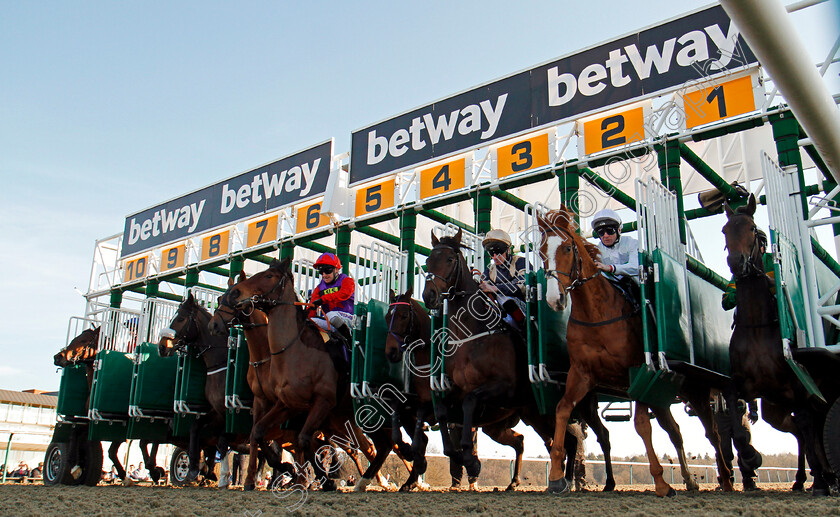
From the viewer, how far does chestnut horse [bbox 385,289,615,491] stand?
706 centimetres

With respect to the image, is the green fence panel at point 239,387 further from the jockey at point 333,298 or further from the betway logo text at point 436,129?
the betway logo text at point 436,129

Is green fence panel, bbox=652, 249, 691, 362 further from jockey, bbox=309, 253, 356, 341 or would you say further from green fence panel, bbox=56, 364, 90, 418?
green fence panel, bbox=56, 364, 90, 418

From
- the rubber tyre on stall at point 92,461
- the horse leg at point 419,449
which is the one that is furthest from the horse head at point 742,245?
the rubber tyre on stall at point 92,461

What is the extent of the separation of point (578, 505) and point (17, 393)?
35.2 m

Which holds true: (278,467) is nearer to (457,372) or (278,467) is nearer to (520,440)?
(457,372)

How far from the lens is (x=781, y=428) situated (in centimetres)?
683

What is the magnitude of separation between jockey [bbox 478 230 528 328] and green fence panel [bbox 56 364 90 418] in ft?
23.5

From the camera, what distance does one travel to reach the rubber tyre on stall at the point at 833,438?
496cm

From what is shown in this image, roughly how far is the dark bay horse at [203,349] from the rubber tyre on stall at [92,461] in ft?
6.97

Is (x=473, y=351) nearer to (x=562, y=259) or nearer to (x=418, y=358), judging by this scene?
(x=418, y=358)

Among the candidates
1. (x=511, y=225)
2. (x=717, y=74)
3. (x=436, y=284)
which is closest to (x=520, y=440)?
(x=436, y=284)

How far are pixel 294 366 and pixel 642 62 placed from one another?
272 inches

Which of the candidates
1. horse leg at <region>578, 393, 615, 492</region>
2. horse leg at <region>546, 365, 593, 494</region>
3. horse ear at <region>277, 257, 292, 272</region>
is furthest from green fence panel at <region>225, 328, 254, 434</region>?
horse leg at <region>546, 365, 593, 494</region>

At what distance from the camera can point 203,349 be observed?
9531 mm
